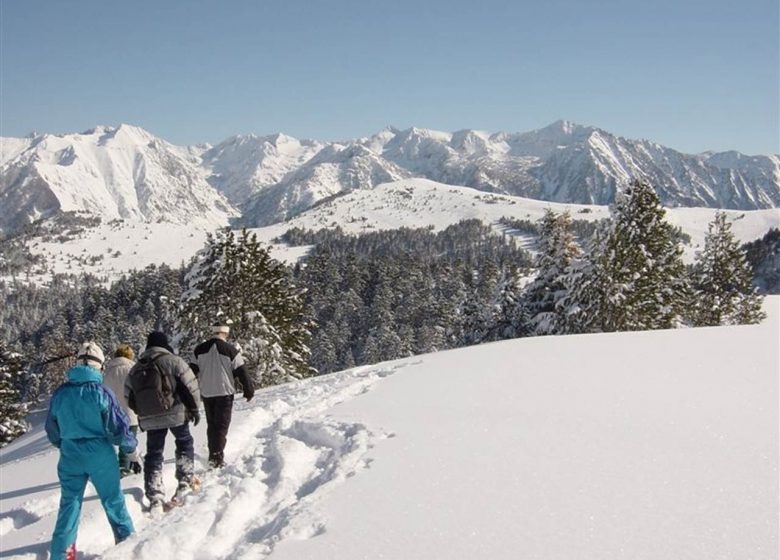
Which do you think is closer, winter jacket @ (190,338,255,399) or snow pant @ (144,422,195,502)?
snow pant @ (144,422,195,502)

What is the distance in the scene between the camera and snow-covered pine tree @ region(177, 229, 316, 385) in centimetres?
2522

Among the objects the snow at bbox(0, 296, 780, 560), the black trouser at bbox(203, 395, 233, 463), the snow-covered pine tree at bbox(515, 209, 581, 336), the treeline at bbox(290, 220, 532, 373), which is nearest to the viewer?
the snow at bbox(0, 296, 780, 560)

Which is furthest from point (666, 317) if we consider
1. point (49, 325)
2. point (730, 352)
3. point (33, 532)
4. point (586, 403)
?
point (49, 325)

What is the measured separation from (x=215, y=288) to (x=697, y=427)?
74.7 ft

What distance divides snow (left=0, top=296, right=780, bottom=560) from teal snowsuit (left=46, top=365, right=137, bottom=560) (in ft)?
1.48

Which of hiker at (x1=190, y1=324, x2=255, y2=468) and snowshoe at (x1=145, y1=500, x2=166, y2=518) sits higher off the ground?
hiker at (x1=190, y1=324, x2=255, y2=468)

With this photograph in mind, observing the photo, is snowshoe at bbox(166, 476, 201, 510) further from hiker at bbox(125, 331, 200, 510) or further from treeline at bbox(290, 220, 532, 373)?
treeline at bbox(290, 220, 532, 373)

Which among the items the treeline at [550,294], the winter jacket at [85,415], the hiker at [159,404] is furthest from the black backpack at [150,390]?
the treeline at [550,294]

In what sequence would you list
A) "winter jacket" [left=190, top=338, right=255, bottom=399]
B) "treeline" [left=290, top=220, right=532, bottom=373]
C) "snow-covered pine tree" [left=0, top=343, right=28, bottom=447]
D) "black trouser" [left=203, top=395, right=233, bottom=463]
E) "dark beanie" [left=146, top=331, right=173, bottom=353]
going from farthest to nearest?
"treeline" [left=290, top=220, right=532, bottom=373] < "snow-covered pine tree" [left=0, top=343, right=28, bottom=447] < "winter jacket" [left=190, top=338, right=255, bottom=399] < "black trouser" [left=203, top=395, right=233, bottom=463] < "dark beanie" [left=146, top=331, right=173, bottom=353]

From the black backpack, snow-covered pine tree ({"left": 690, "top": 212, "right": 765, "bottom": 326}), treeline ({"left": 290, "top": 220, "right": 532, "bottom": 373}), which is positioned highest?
the black backpack

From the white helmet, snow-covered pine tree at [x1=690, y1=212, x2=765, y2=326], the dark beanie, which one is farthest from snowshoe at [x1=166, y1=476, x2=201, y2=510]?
snow-covered pine tree at [x1=690, y1=212, x2=765, y2=326]

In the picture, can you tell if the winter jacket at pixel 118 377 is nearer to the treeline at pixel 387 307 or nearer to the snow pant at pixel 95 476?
the snow pant at pixel 95 476

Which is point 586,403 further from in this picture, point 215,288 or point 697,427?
point 215,288

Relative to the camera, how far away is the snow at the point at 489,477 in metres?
4.58
